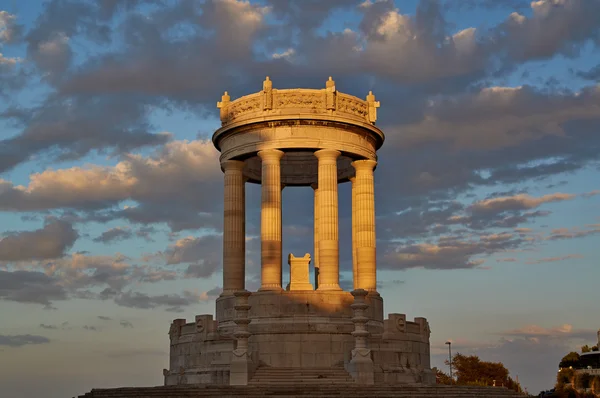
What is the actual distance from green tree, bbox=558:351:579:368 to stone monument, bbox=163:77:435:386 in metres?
97.3

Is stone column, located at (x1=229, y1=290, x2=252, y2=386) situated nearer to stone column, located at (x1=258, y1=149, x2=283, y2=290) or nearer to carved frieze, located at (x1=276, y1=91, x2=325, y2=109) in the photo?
stone column, located at (x1=258, y1=149, x2=283, y2=290)

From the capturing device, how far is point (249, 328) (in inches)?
2138

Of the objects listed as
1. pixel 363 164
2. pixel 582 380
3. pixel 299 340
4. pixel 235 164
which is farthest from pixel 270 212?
pixel 582 380

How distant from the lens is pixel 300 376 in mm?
48844

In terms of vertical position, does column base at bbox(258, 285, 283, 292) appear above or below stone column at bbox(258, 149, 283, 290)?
below

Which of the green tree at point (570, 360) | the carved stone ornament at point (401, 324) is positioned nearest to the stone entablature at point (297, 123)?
the carved stone ornament at point (401, 324)

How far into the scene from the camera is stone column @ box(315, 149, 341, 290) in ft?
188

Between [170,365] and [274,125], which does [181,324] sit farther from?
[274,125]

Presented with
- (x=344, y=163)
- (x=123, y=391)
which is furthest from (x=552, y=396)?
(x=123, y=391)

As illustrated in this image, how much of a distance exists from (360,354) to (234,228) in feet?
51.9

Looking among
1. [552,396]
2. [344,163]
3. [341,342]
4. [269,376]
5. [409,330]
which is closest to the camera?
[269,376]

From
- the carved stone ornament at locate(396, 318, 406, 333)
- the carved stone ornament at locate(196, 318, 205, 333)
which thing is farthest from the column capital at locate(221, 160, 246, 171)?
the carved stone ornament at locate(396, 318, 406, 333)

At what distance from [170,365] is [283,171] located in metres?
18.2

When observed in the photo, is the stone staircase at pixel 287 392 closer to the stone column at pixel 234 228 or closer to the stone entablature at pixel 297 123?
the stone column at pixel 234 228
